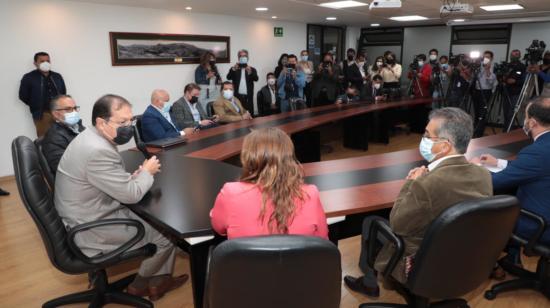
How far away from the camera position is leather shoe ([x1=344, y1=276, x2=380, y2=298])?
2.34m

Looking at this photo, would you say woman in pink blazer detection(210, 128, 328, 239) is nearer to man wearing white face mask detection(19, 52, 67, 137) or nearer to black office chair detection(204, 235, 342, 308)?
black office chair detection(204, 235, 342, 308)

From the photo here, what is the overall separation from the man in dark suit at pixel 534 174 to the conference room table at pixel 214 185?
0.57 metres

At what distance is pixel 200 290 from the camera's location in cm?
189

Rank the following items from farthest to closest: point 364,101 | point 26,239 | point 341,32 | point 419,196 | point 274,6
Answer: point 341,32 → point 364,101 → point 274,6 → point 26,239 → point 419,196

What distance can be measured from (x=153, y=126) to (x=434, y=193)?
266 cm

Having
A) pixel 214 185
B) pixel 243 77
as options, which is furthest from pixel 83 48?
pixel 214 185

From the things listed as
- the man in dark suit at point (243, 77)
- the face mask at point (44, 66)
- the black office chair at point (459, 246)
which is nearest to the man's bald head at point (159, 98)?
the face mask at point (44, 66)

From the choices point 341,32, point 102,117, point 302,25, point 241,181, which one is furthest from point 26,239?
point 341,32

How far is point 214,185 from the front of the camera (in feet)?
6.89

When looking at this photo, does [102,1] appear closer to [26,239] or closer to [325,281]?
[26,239]

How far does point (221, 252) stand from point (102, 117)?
128cm

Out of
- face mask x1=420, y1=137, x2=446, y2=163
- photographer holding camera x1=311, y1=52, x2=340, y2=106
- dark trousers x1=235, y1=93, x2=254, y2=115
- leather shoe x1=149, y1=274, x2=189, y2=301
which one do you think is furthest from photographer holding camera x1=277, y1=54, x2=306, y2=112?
face mask x1=420, y1=137, x2=446, y2=163

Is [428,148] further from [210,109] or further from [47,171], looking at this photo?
[210,109]

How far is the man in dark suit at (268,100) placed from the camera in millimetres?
6551
